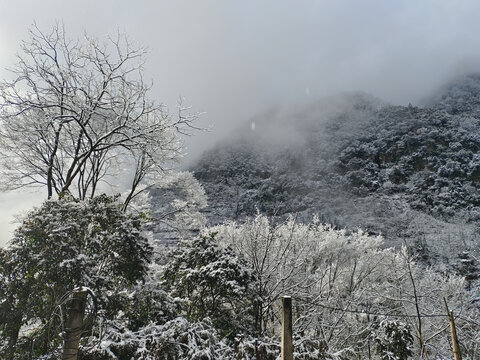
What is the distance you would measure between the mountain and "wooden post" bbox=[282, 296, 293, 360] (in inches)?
1769

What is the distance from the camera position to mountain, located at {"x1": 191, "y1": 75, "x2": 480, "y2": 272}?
206 ft

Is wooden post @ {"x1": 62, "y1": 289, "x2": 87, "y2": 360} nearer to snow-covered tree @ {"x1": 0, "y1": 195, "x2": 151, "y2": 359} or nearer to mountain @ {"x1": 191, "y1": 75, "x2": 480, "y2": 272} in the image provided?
snow-covered tree @ {"x1": 0, "y1": 195, "x2": 151, "y2": 359}

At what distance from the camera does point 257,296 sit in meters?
8.86

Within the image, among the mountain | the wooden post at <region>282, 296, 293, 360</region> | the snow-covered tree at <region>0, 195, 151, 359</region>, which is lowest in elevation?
the wooden post at <region>282, 296, 293, 360</region>

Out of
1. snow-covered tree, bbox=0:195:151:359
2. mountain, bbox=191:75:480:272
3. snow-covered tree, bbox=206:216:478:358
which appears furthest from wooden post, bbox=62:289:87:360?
mountain, bbox=191:75:480:272

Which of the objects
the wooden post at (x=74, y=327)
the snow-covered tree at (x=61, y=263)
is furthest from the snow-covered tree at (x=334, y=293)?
the wooden post at (x=74, y=327)

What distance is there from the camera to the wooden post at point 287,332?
15.9 ft

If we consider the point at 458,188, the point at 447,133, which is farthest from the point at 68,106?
the point at 447,133

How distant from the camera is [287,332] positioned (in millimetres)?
4922

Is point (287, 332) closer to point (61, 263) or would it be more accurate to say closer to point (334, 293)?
point (61, 263)

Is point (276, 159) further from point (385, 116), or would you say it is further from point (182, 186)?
point (182, 186)

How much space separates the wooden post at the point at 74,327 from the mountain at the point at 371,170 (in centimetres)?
4744

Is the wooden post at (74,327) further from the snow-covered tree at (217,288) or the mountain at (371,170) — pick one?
the mountain at (371,170)

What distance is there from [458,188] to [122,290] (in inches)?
3317
